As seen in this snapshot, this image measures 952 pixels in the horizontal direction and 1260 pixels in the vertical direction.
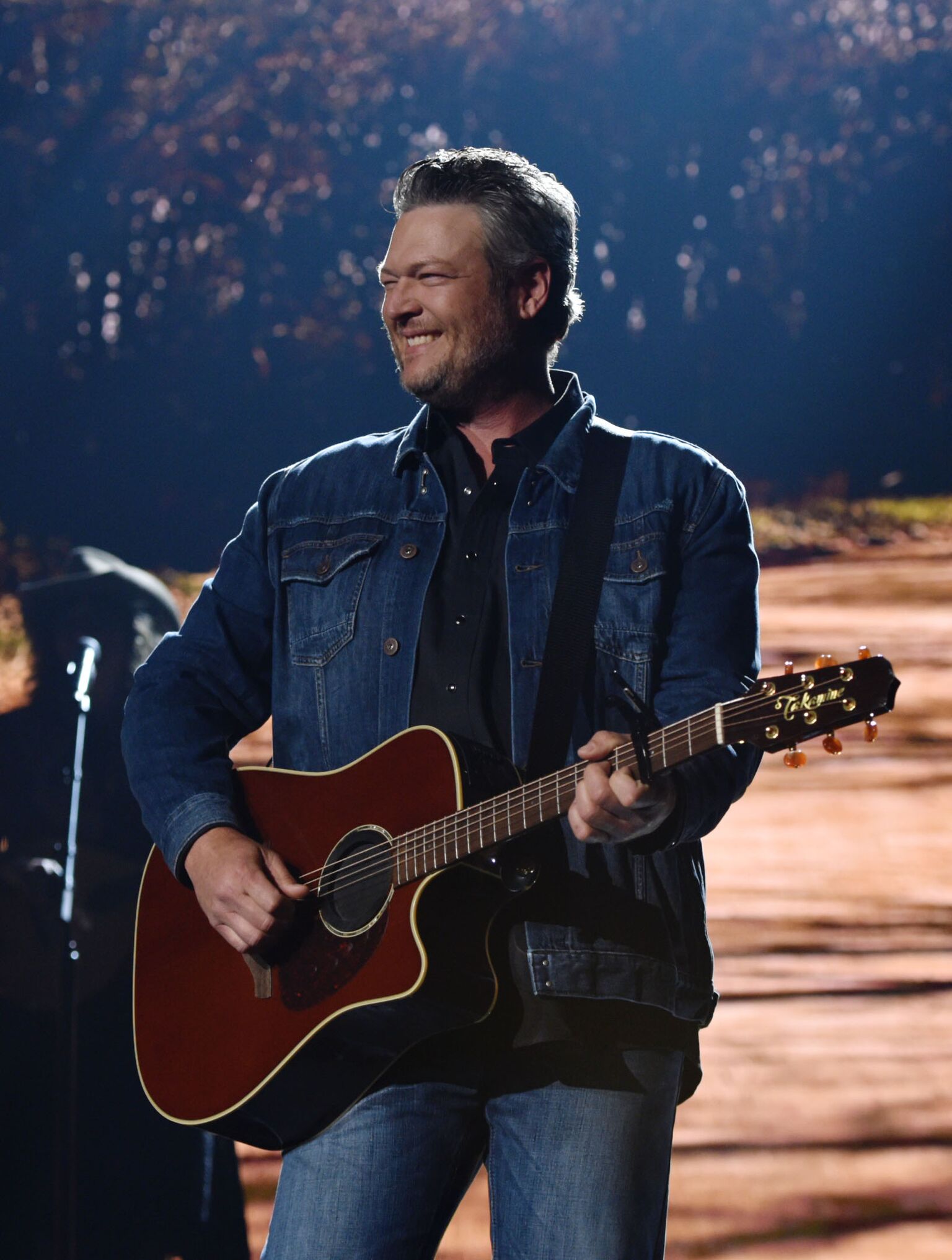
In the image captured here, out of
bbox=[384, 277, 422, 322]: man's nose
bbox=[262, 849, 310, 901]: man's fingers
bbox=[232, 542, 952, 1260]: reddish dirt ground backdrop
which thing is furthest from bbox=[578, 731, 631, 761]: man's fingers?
bbox=[232, 542, 952, 1260]: reddish dirt ground backdrop

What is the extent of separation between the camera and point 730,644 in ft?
5.30

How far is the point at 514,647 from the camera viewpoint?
166 centimetres

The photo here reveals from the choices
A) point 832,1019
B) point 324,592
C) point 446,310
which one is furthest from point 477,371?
point 832,1019

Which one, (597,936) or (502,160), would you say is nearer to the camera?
(597,936)

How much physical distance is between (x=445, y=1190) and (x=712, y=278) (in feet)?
7.27

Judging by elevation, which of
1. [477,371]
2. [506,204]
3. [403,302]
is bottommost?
[477,371]

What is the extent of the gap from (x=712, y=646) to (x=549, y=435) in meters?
0.44

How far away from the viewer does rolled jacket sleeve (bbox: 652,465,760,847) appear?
149 cm

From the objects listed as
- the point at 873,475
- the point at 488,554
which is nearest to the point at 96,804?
the point at 488,554

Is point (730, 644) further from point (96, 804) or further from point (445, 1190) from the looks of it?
point (96, 804)

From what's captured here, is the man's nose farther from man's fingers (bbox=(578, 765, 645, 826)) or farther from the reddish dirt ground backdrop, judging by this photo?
the reddish dirt ground backdrop

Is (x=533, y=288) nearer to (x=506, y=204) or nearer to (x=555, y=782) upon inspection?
(x=506, y=204)

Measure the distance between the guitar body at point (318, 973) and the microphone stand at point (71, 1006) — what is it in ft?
3.87

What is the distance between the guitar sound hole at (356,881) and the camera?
5.09 ft
